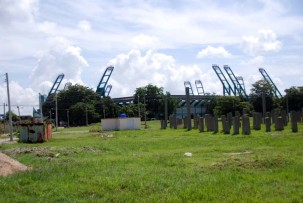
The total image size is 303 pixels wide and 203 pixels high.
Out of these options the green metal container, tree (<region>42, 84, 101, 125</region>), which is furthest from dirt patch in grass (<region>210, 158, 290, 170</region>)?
tree (<region>42, 84, 101, 125</region>)

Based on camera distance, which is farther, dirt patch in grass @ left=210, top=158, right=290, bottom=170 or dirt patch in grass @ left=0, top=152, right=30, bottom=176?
dirt patch in grass @ left=0, top=152, right=30, bottom=176

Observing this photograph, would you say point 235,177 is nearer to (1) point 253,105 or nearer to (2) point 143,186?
(2) point 143,186

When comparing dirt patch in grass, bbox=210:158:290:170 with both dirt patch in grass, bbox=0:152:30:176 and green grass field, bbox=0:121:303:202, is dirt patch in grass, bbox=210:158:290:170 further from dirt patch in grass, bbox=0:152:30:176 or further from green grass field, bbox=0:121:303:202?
dirt patch in grass, bbox=0:152:30:176

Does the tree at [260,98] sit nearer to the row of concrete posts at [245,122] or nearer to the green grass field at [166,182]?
the row of concrete posts at [245,122]

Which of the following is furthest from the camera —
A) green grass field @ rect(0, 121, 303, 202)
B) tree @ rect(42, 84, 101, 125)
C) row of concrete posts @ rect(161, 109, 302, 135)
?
tree @ rect(42, 84, 101, 125)

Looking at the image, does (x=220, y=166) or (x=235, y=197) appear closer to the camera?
(x=235, y=197)

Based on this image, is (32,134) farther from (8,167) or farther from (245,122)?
(8,167)

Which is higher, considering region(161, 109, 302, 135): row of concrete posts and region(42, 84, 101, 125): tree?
region(42, 84, 101, 125): tree

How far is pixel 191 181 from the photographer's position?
9.92 metres

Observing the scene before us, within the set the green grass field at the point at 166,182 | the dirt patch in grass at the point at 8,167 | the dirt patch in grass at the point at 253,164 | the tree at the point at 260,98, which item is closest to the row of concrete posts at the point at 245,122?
the green grass field at the point at 166,182

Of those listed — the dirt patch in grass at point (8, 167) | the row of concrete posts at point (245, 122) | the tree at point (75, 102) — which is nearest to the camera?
the dirt patch in grass at point (8, 167)

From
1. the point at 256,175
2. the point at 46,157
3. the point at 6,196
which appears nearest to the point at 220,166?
the point at 256,175

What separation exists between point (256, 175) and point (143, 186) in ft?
9.38

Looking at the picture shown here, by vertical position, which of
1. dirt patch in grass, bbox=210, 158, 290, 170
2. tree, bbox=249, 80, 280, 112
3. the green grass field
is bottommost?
the green grass field
